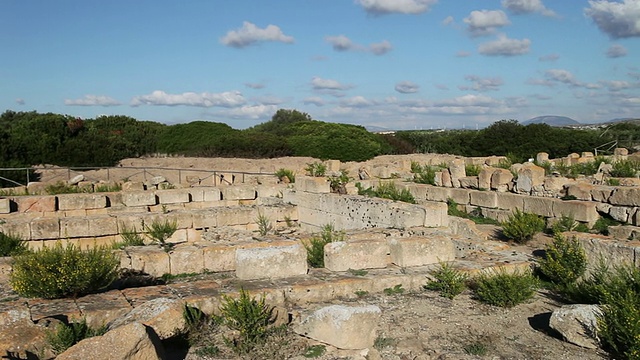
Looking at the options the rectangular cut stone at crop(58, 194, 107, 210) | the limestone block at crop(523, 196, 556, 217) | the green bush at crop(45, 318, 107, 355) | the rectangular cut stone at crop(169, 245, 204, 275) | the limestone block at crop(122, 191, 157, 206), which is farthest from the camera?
the limestone block at crop(122, 191, 157, 206)

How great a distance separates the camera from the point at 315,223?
48.8ft

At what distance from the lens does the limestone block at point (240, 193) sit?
17.6 meters

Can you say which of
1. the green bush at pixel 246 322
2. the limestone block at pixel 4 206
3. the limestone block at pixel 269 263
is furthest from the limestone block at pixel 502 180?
the limestone block at pixel 4 206

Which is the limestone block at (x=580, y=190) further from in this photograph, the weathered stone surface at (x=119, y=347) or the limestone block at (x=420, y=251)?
the weathered stone surface at (x=119, y=347)

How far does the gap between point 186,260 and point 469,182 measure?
9.34 metres

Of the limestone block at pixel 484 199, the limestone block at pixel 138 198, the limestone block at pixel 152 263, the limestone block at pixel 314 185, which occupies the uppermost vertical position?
the limestone block at pixel 314 185

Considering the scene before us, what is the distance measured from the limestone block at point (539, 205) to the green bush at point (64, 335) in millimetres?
10355

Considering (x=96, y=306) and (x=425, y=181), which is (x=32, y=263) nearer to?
(x=96, y=306)

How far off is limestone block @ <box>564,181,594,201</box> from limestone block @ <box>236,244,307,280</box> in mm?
7876

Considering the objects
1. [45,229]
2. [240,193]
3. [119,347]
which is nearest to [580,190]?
[240,193]

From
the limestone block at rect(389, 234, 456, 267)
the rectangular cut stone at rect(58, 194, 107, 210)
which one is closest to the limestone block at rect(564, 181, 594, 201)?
the limestone block at rect(389, 234, 456, 267)

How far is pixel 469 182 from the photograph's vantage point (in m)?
15.6

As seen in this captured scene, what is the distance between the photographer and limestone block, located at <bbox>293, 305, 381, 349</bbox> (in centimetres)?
561

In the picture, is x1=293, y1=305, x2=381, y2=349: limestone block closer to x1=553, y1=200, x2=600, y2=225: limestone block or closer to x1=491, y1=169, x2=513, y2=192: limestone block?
x1=553, y1=200, x2=600, y2=225: limestone block
